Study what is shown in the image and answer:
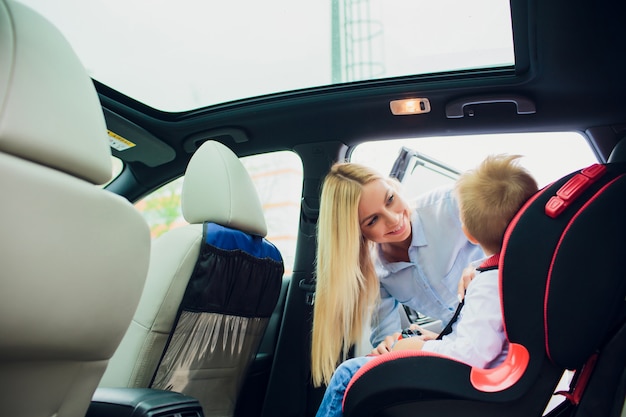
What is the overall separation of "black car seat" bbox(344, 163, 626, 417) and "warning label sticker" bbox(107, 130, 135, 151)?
6.49ft

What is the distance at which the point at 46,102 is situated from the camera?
2.62 feet

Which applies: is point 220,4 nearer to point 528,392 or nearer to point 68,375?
point 68,375

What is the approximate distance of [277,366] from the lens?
2414 mm

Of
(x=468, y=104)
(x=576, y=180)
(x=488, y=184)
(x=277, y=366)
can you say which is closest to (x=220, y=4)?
(x=468, y=104)

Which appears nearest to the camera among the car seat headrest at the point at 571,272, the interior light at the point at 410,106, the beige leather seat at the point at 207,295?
the car seat headrest at the point at 571,272

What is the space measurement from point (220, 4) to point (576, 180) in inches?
59.4

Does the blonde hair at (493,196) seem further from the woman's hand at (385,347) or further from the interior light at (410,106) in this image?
the interior light at (410,106)

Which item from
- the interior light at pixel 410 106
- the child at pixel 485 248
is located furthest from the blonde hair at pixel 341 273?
the child at pixel 485 248

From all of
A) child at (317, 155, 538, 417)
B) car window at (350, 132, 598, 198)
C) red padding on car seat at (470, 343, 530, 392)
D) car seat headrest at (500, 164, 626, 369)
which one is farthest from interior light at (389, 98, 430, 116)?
red padding on car seat at (470, 343, 530, 392)

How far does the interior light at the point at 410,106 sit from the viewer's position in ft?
7.20

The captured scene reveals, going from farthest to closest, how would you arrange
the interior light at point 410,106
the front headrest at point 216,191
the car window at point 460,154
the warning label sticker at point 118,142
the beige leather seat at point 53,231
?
the warning label sticker at point 118,142, the interior light at point 410,106, the car window at point 460,154, the front headrest at point 216,191, the beige leather seat at point 53,231

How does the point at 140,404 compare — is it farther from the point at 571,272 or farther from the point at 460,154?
the point at 460,154

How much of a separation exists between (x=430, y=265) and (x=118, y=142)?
176cm

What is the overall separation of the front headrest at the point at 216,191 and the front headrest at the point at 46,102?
0.88m
